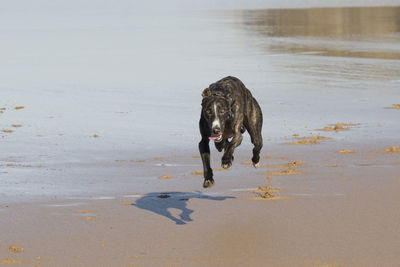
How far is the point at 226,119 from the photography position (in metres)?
8.73

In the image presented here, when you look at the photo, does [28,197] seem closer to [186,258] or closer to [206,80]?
[186,258]

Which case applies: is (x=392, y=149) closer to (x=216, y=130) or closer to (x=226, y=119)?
(x=226, y=119)

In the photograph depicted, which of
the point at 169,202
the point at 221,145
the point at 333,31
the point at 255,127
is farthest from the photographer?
the point at 333,31

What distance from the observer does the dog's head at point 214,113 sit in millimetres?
8461

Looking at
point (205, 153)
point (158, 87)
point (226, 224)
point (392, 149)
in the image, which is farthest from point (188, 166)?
point (158, 87)

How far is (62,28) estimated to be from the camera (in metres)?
58.2

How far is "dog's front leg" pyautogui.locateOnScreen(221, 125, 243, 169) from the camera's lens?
8852mm

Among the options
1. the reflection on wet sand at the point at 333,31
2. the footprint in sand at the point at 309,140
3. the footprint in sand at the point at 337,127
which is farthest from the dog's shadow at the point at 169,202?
the reflection on wet sand at the point at 333,31


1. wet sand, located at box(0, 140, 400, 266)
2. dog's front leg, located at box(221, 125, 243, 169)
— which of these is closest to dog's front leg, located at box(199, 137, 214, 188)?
dog's front leg, located at box(221, 125, 243, 169)

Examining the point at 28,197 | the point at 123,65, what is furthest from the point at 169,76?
the point at 28,197

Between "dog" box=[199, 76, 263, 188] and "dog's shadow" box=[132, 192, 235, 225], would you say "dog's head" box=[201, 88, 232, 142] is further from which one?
"dog's shadow" box=[132, 192, 235, 225]

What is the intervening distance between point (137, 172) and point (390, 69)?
18048 mm

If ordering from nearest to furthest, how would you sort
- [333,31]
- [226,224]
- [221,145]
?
[221,145], [226,224], [333,31]

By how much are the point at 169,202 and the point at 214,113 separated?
348cm
